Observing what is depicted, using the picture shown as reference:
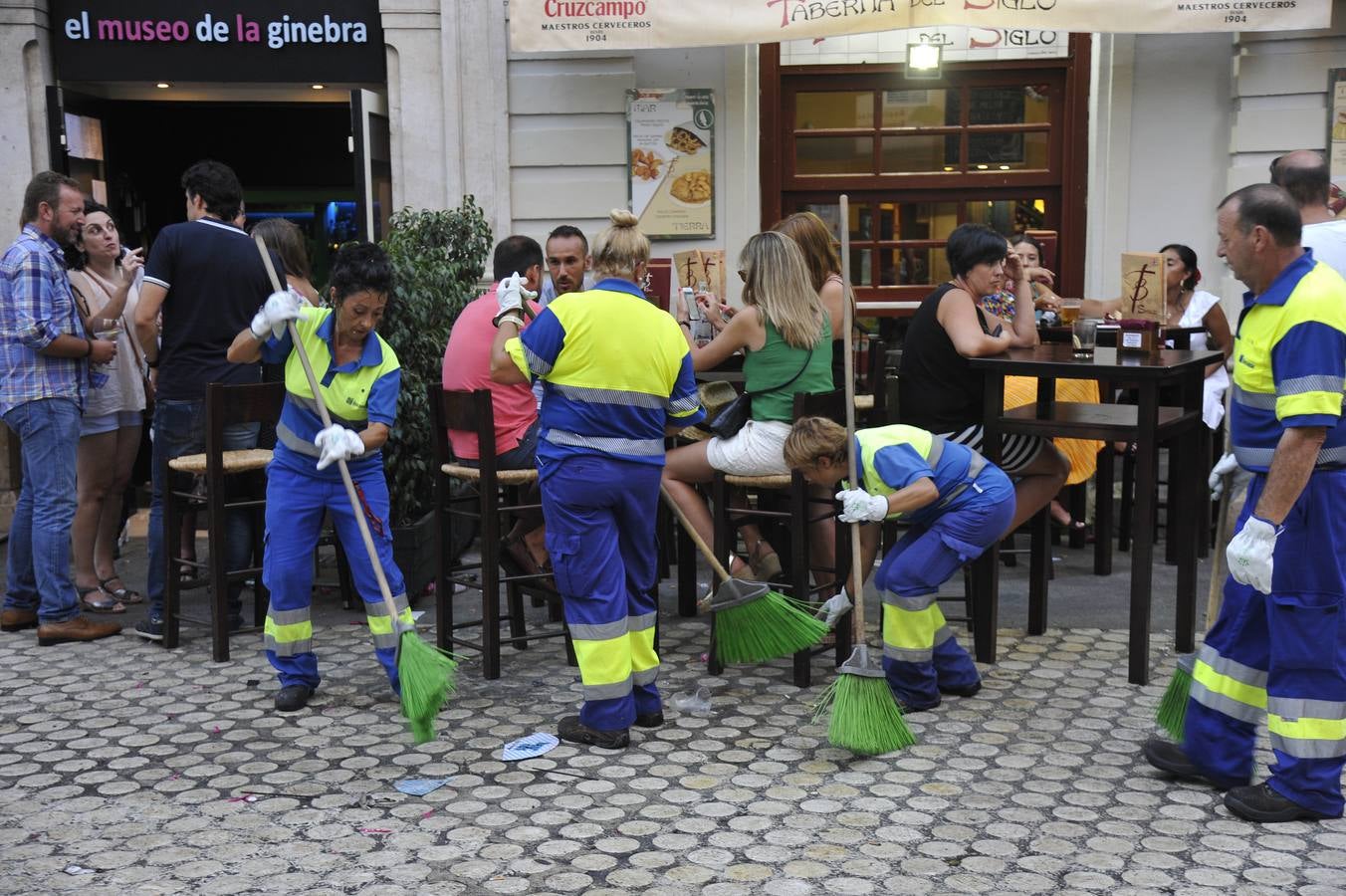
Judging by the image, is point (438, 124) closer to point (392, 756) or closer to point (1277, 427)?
point (392, 756)

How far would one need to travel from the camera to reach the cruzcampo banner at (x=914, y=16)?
8914 millimetres

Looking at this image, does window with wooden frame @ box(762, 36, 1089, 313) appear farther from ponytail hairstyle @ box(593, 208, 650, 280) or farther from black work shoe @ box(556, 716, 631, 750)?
black work shoe @ box(556, 716, 631, 750)

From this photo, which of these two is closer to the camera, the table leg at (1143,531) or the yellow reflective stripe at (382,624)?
the yellow reflective stripe at (382,624)

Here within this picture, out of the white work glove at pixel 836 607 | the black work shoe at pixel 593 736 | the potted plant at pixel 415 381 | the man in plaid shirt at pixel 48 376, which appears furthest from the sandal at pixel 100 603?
the white work glove at pixel 836 607

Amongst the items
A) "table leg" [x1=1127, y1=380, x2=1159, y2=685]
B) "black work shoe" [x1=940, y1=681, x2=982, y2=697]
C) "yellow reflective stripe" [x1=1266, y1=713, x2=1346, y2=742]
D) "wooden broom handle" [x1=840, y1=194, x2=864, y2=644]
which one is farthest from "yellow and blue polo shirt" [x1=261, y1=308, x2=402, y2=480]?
"yellow reflective stripe" [x1=1266, y1=713, x2=1346, y2=742]

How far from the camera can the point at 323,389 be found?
17.8ft

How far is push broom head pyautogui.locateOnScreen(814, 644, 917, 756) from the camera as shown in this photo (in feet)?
15.8

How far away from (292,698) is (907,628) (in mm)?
2345

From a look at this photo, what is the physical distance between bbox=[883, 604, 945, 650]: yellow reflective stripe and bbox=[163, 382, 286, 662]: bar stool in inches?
104

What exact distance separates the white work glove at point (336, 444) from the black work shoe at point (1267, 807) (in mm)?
3145

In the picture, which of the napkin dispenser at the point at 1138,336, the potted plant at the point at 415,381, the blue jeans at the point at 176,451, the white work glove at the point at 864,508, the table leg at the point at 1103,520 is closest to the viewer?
the white work glove at the point at 864,508

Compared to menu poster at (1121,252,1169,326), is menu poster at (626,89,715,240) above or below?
above

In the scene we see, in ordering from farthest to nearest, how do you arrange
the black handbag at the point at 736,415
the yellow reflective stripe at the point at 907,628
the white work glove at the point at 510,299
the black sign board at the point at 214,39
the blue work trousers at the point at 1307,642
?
the black sign board at the point at 214,39
the black handbag at the point at 736,415
the white work glove at the point at 510,299
the yellow reflective stripe at the point at 907,628
the blue work trousers at the point at 1307,642

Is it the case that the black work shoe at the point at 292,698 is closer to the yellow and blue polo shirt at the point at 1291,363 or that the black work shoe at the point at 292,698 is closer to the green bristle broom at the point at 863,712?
the green bristle broom at the point at 863,712
